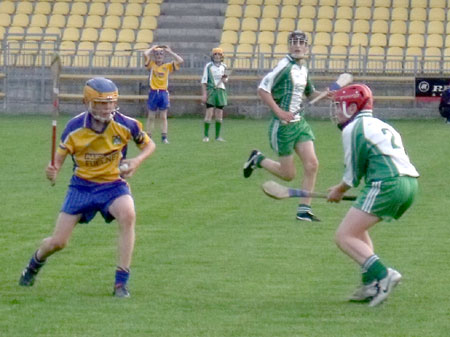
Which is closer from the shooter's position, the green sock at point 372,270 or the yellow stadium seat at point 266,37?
the green sock at point 372,270

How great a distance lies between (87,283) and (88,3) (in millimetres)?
27355

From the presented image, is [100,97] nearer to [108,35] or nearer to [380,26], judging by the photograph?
[380,26]

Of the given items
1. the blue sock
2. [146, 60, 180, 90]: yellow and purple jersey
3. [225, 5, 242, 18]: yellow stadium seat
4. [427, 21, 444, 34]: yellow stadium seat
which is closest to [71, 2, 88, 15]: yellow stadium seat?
[225, 5, 242, 18]: yellow stadium seat

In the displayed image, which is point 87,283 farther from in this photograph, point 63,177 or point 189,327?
point 63,177

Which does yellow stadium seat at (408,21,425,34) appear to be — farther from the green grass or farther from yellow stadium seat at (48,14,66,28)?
the green grass

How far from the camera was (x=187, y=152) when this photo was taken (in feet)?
68.9

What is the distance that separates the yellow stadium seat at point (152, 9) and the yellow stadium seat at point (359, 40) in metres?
5.82

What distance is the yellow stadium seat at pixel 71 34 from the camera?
34000 mm

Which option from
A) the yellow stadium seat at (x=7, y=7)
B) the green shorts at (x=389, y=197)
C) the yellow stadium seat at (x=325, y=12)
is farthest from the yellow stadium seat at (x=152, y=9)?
the green shorts at (x=389, y=197)

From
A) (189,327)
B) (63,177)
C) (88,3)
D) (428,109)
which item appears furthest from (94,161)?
(88,3)

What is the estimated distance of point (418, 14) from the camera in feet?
111

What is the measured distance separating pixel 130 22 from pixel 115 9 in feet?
2.92

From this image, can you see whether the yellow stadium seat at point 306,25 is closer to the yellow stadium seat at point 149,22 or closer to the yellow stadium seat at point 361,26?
the yellow stadium seat at point 361,26

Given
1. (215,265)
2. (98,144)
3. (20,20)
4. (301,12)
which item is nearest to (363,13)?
(301,12)
